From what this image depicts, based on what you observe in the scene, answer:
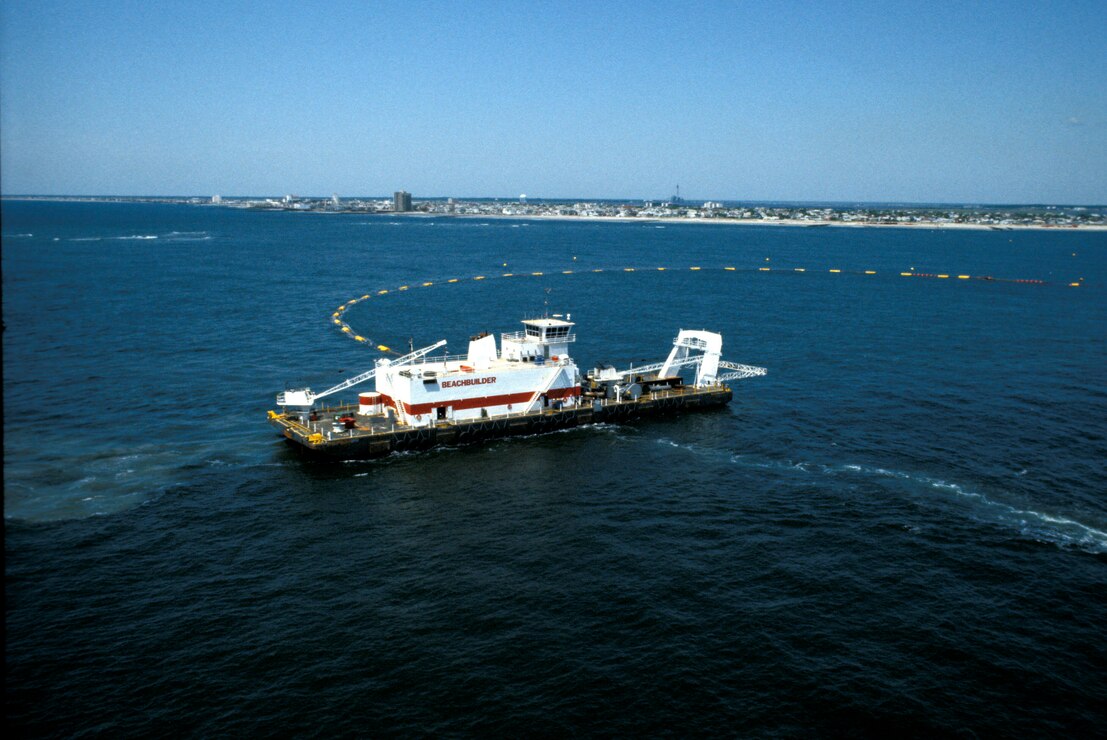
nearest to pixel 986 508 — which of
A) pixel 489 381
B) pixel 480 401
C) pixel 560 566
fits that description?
pixel 560 566

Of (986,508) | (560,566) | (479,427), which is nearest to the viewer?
(560,566)

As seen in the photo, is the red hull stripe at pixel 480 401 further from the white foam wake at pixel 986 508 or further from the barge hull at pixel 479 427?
the white foam wake at pixel 986 508

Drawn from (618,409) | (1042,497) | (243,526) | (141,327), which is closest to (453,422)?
(618,409)

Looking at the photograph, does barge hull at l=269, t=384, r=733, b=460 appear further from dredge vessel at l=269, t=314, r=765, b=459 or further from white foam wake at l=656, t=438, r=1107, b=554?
white foam wake at l=656, t=438, r=1107, b=554

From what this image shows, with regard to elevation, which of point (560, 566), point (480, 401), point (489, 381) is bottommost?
point (560, 566)

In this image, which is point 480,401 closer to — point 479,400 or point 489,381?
point 479,400

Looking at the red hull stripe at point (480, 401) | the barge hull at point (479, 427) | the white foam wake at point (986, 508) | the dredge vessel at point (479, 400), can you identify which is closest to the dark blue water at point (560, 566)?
the white foam wake at point (986, 508)

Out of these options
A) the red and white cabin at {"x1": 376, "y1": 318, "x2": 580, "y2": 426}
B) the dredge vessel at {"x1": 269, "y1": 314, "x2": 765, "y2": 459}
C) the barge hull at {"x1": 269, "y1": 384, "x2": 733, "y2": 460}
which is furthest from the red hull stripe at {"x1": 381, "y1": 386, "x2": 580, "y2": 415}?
the barge hull at {"x1": 269, "y1": 384, "x2": 733, "y2": 460}
